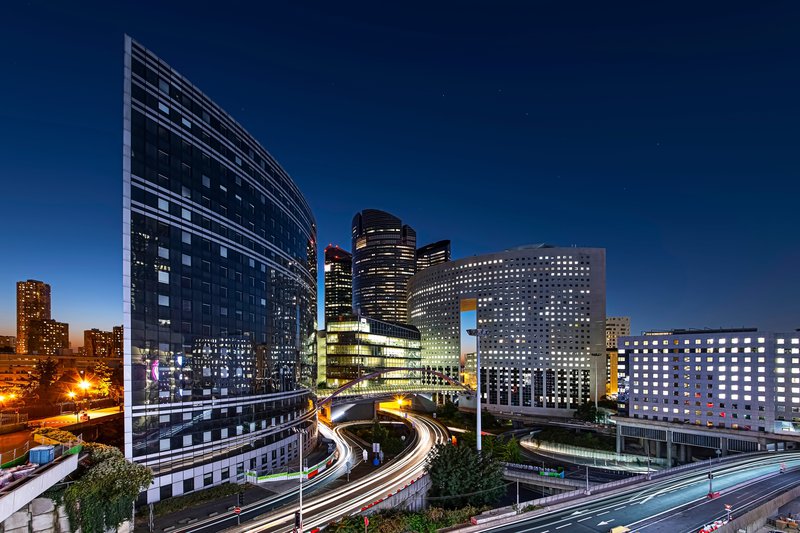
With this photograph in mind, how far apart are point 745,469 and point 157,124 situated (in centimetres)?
9060

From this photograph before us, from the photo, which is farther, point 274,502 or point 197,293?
point 197,293

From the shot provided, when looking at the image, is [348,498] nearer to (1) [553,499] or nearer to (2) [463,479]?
(2) [463,479]

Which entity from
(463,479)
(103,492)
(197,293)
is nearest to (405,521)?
(463,479)

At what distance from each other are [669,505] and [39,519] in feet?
173

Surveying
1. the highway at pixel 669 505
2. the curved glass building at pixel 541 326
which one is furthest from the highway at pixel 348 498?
the curved glass building at pixel 541 326

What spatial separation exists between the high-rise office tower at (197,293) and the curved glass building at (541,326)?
3870 inches

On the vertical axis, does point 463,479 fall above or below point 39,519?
below

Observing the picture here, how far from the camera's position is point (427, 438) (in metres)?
85.6

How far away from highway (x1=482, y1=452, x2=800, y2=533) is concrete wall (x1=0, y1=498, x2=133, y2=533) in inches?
1207

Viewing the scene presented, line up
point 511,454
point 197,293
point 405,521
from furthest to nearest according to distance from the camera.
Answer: point 511,454
point 197,293
point 405,521

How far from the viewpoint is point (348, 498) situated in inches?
1762

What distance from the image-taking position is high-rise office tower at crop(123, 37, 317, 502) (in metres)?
43.3

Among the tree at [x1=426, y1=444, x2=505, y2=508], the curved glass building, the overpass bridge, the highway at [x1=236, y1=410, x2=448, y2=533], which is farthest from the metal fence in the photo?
the curved glass building

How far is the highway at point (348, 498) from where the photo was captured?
37.0 meters
